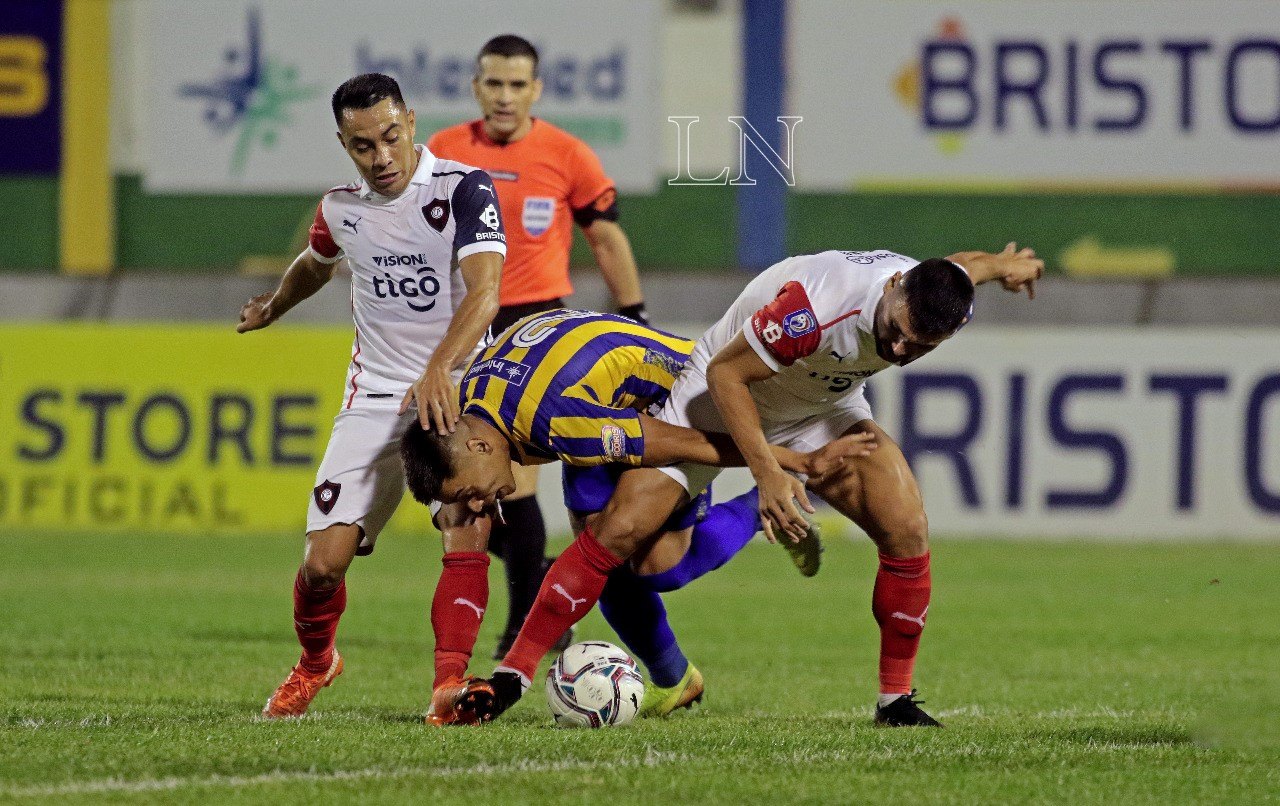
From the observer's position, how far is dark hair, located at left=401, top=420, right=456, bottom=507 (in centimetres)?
532

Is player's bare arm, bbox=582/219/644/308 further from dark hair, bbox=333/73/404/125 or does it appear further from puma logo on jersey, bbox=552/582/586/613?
puma logo on jersey, bbox=552/582/586/613

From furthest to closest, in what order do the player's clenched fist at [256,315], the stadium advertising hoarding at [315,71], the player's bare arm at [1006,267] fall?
1. the stadium advertising hoarding at [315,71]
2. the player's clenched fist at [256,315]
3. the player's bare arm at [1006,267]

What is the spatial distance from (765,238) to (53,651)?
27.1ft

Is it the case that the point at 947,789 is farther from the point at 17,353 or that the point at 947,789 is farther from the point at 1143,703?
the point at 17,353

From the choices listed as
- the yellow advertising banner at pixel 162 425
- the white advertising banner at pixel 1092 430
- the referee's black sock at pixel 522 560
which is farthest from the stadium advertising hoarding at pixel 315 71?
the referee's black sock at pixel 522 560

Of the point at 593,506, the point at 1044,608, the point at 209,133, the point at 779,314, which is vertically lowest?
the point at 1044,608

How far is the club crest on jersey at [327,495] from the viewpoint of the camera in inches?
219

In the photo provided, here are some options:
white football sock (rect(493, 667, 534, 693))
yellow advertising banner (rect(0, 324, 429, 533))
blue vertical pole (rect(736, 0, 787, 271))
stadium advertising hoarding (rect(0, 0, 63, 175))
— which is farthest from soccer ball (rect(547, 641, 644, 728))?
stadium advertising hoarding (rect(0, 0, 63, 175))

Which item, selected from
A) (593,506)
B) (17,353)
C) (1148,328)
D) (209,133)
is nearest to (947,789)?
(593,506)

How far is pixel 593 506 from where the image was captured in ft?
19.1

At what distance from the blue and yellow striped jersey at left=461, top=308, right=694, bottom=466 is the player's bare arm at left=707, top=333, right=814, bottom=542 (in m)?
0.31

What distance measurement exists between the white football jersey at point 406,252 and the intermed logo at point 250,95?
9.82 m

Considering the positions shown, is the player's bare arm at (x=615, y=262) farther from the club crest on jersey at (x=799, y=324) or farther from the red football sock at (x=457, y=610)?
the club crest on jersey at (x=799, y=324)

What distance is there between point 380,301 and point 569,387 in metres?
0.68
